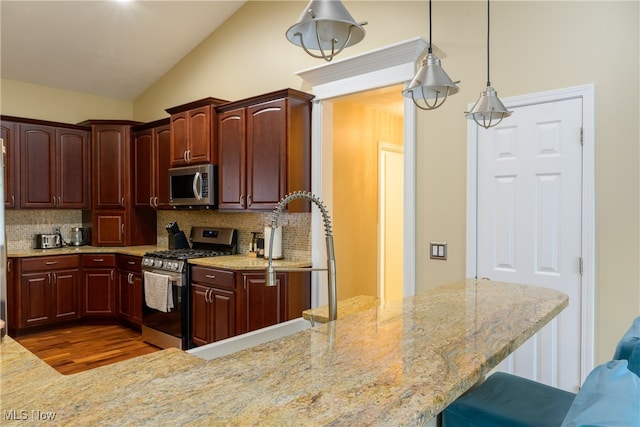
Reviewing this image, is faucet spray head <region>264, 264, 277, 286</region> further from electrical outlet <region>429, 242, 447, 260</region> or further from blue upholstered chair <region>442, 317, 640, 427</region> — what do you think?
electrical outlet <region>429, 242, 447, 260</region>

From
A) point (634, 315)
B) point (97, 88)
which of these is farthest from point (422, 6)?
point (97, 88)

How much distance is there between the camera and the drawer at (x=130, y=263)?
183 inches

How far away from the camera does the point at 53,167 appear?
4.96 m

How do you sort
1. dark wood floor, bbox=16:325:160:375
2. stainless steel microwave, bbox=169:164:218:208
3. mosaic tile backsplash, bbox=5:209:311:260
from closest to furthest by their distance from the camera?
dark wood floor, bbox=16:325:160:375 < mosaic tile backsplash, bbox=5:209:311:260 < stainless steel microwave, bbox=169:164:218:208

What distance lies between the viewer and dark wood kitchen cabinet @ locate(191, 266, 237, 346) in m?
3.67

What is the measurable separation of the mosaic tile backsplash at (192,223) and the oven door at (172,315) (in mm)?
784

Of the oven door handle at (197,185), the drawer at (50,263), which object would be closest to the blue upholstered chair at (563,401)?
the oven door handle at (197,185)

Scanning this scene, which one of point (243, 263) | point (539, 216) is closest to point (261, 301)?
point (243, 263)

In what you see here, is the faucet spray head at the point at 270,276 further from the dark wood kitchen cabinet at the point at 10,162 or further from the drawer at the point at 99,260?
the dark wood kitchen cabinet at the point at 10,162

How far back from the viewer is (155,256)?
4.22m

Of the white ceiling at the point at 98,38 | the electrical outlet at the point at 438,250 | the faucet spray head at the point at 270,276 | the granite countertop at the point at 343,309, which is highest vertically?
the white ceiling at the point at 98,38

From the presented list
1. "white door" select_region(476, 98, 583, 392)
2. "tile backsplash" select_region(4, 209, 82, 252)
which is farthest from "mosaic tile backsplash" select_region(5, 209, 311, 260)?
"white door" select_region(476, 98, 583, 392)

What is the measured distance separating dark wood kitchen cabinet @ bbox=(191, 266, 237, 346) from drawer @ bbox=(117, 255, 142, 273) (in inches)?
40.8

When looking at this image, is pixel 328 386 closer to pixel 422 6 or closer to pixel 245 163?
pixel 422 6
